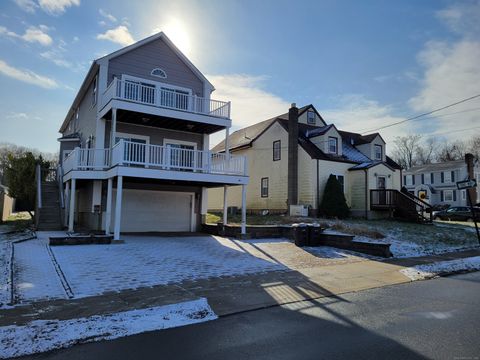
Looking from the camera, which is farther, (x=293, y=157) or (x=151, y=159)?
(x=293, y=157)

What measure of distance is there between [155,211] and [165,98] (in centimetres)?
568

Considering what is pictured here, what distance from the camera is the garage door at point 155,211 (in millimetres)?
18141

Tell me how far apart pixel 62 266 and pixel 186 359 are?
20.4 feet

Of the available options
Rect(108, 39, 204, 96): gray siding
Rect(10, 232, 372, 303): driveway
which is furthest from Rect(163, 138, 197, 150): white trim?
Rect(10, 232, 372, 303): driveway

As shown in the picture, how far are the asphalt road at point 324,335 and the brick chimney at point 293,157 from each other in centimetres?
1840

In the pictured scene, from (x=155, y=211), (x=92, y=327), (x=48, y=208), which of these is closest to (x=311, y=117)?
(x=155, y=211)

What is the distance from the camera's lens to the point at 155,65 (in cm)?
1884

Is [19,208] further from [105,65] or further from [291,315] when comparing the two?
[291,315]

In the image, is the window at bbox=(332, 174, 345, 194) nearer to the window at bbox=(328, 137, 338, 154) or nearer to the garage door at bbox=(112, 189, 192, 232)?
the window at bbox=(328, 137, 338, 154)

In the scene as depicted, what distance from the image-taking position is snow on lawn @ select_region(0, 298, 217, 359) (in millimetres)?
4566

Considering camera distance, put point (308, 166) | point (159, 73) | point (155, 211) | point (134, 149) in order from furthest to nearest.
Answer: point (308, 166) < point (159, 73) < point (155, 211) < point (134, 149)

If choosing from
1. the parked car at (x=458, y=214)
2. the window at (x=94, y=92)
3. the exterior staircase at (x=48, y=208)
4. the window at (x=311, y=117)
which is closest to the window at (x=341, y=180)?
the window at (x=311, y=117)

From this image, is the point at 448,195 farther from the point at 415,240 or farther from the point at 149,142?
the point at 149,142

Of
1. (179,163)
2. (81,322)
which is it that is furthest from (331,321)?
(179,163)
